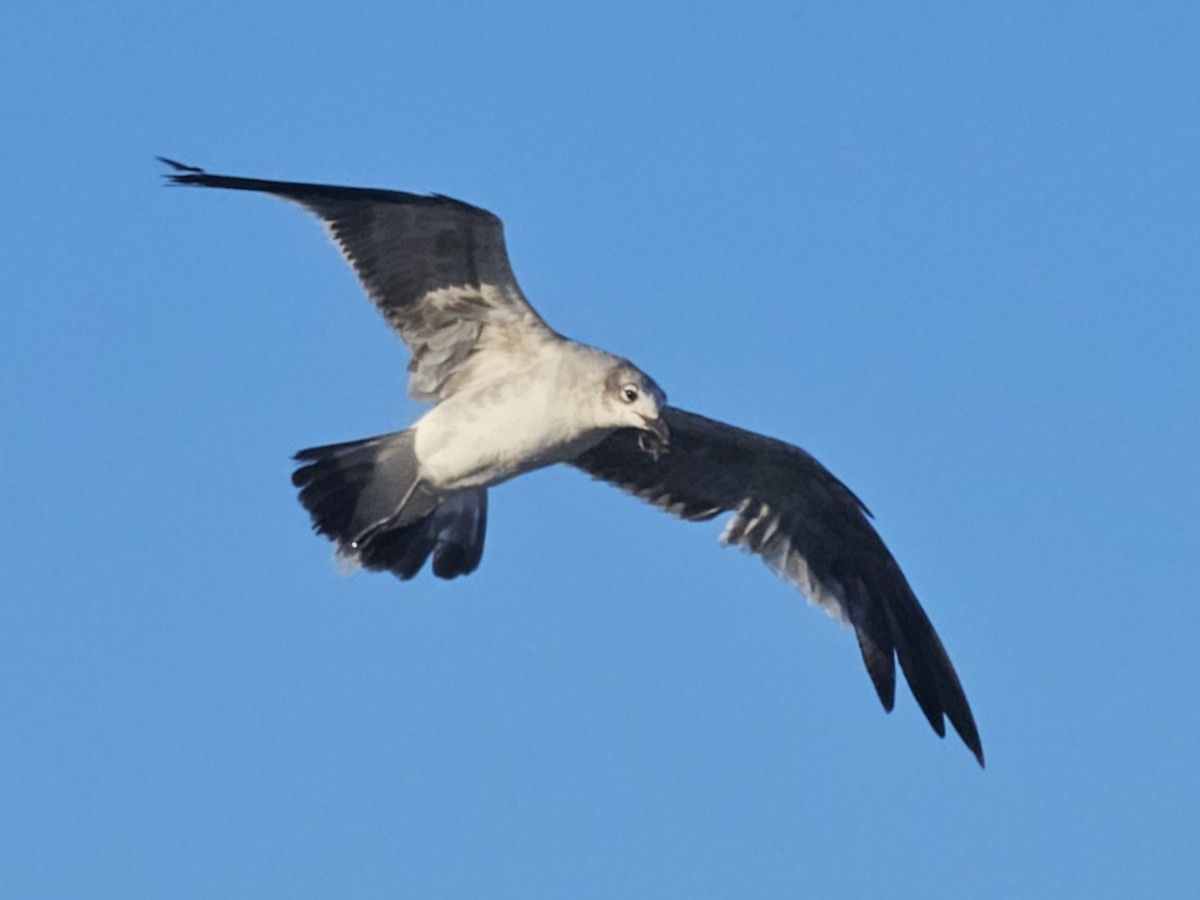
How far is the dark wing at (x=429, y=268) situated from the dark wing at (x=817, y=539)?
61.8 inches

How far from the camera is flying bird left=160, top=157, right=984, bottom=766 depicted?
12.4m

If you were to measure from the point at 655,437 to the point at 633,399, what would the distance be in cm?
44

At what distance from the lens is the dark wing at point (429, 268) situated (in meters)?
12.2

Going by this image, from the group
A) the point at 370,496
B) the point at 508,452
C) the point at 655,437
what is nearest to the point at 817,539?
the point at 655,437

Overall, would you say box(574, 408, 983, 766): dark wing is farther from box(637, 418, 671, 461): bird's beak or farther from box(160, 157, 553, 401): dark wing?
box(160, 157, 553, 401): dark wing

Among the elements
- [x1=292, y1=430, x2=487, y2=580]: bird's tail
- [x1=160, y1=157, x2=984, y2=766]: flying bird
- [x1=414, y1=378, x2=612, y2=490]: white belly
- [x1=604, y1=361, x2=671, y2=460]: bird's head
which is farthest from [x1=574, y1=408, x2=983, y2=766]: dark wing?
[x1=604, y1=361, x2=671, y2=460]: bird's head

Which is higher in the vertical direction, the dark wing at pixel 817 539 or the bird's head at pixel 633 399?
the dark wing at pixel 817 539

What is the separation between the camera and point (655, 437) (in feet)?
41.4

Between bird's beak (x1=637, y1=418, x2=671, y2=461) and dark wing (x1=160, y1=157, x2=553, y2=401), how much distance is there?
2.52 ft

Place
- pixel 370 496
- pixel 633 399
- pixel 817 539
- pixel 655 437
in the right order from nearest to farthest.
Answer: pixel 633 399
pixel 655 437
pixel 370 496
pixel 817 539

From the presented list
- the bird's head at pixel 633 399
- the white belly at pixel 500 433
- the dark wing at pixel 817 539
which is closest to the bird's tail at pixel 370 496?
the white belly at pixel 500 433

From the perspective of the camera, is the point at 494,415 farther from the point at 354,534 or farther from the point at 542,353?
the point at 354,534

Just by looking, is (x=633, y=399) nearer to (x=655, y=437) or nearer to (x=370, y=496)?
(x=655, y=437)

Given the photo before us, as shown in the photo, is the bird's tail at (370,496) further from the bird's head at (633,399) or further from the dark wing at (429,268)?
the bird's head at (633,399)
